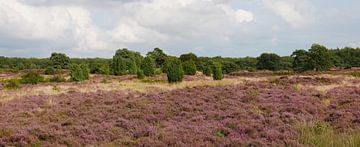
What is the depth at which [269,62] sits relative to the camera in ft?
342

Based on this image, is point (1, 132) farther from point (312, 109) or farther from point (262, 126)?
point (312, 109)

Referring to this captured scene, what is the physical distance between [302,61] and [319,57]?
7259 mm

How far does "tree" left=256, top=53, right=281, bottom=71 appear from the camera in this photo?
104 m

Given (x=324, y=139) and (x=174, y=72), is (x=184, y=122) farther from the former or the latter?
(x=174, y=72)

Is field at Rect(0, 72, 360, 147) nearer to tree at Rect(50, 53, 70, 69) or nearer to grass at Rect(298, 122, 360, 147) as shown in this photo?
grass at Rect(298, 122, 360, 147)

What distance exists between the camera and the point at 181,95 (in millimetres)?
24531

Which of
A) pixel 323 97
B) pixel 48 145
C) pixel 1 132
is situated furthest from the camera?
pixel 323 97

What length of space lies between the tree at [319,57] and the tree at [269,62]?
90.3 feet

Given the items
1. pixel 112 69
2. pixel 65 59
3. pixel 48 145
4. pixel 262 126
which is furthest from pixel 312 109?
pixel 65 59

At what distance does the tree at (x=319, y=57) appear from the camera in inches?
2926

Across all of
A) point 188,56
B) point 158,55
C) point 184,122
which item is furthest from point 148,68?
point 158,55

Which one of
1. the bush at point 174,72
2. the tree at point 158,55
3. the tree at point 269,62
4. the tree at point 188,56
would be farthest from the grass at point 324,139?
the tree at point 269,62

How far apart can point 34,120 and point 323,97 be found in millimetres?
14647

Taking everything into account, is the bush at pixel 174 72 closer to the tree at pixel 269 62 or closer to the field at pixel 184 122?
the field at pixel 184 122
